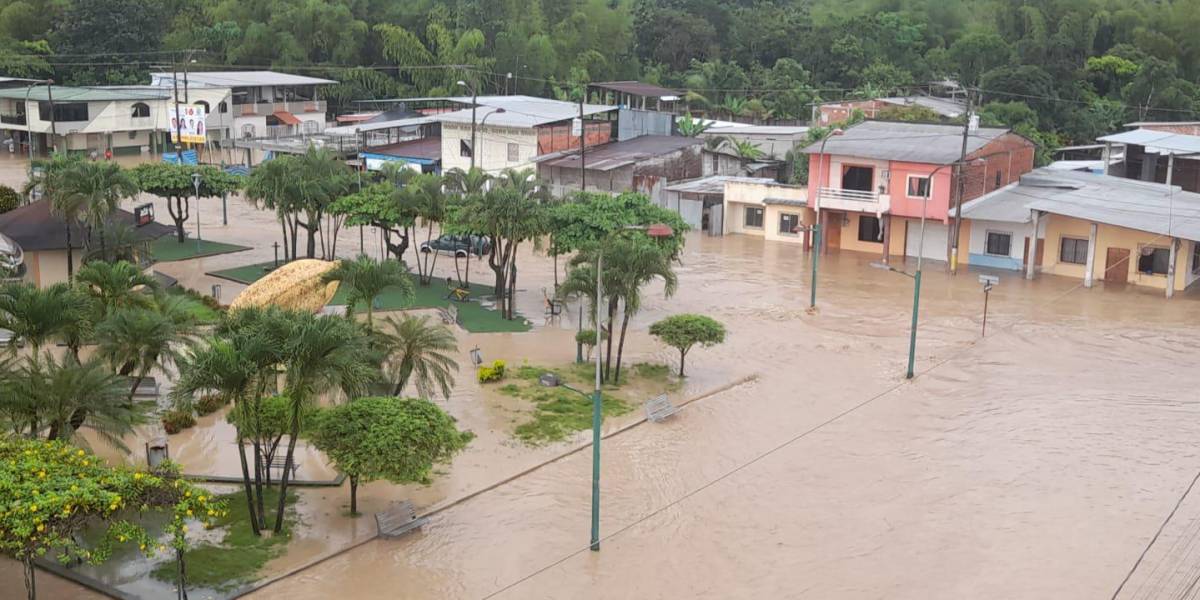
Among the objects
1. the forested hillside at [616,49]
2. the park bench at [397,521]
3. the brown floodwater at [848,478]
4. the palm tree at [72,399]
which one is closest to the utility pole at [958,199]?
the brown floodwater at [848,478]

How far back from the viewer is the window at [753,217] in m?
56.2

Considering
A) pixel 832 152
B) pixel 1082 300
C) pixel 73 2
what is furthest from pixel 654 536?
pixel 73 2

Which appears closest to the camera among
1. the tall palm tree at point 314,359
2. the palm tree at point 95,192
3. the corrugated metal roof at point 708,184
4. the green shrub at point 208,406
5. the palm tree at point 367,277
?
the tall palm tree at point 314,359

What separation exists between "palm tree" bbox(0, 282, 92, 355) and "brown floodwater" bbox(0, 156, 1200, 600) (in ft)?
14.8

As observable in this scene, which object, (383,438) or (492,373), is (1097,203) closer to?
(492,373)

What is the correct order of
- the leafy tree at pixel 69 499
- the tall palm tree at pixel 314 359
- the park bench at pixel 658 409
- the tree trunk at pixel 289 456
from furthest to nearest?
the park bench at pixel 658 409, the tree trunk at pixel 289 456, the tall palm tree at pixel 314 359, the leafy tree at pixel 69 499

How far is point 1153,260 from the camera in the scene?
46719mm

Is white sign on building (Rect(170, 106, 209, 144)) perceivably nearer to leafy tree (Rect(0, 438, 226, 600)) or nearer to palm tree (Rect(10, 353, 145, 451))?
palm tree (Rect(10, 353, 145, 451))

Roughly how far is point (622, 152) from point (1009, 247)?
20592 millimetres

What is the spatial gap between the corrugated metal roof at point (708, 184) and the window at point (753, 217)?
50.3 inches

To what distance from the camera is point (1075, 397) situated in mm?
33312

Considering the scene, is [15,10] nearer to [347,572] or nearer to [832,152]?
[832,152]

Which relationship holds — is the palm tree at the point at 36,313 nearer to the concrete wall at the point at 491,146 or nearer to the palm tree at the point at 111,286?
the palm tree at the point at 111,286

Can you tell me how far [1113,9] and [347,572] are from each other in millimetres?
89279
